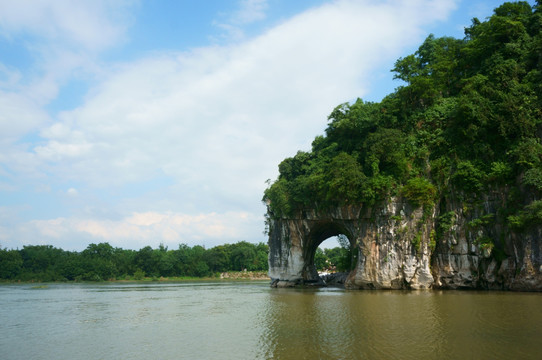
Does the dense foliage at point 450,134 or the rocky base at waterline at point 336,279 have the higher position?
the dense foliage at point 450,134

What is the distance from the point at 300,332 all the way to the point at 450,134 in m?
18.7

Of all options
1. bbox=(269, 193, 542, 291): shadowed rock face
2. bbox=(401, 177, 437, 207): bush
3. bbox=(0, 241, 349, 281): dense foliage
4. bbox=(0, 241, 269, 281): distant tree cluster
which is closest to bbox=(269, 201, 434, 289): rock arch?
bbox=(269, 193, 542, 291): shadowed rock face

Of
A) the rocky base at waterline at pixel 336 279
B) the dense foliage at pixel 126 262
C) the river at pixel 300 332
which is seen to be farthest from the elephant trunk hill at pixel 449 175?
the dense foliage at pixel 126 262

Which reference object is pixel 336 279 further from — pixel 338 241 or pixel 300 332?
pixel 300 332

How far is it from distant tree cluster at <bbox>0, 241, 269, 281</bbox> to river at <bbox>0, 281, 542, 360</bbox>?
47614 mm

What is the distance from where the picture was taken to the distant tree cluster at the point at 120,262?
60.4 metres

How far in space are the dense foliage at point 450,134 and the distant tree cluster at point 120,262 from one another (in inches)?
1713

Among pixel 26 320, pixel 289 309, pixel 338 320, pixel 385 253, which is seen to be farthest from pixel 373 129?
pixel 26 320

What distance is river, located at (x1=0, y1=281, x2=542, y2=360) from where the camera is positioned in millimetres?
9305

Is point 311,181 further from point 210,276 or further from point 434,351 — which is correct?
point 210,276

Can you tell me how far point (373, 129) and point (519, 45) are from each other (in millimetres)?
10422

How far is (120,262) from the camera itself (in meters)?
68.9

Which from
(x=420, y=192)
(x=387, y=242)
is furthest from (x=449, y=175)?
(x=387, y=242)

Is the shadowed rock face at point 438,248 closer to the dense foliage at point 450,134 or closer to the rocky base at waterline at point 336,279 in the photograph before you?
the dense foliage at point 450,134
